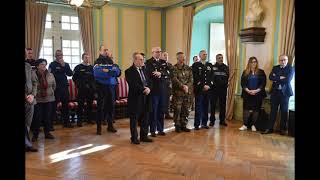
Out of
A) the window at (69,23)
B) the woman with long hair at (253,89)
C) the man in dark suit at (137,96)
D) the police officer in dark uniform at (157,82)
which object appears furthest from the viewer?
the window at (69,23)

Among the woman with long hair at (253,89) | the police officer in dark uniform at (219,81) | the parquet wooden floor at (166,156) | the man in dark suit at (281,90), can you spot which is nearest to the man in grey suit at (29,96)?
the parquet wooden floor at (166,156)

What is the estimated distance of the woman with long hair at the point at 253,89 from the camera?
18.8 feet

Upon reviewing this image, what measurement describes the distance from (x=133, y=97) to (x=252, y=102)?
7.50 feet

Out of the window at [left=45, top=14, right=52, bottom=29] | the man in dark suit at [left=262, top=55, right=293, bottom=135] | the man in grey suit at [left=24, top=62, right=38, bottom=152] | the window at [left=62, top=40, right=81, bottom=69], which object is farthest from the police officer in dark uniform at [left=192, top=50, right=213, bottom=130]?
the window at [left=45, top=14, right=52, bottom=29]

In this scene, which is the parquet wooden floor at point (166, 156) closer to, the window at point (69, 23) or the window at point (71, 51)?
the window at point (71, 51)

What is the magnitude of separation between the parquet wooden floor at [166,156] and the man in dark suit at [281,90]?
1.02ft

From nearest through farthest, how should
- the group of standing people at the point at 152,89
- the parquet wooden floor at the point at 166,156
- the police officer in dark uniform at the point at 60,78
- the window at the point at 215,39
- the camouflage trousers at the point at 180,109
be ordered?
the parquet wooden floor at the point at 166,156 < the group of standing people at the point at 152,89 < the camouflage trousers at the point at 180,109 < the police officer in dark uniform at the point at 60,78 < the window at the point at 215,39

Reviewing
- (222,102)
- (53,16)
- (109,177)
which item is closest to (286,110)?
(222,102)

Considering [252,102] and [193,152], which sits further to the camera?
[252,102]

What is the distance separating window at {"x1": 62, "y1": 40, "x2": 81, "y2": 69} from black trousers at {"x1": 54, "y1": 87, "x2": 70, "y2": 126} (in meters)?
2.63

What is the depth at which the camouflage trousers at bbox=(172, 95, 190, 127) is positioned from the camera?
5.62m

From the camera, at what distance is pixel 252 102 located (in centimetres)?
578
